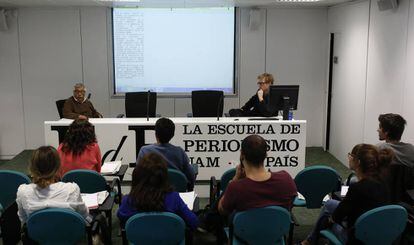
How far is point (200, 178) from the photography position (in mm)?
5898

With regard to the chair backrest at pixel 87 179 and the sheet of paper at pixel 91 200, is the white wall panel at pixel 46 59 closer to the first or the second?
the chair backrest at pixel 87 179

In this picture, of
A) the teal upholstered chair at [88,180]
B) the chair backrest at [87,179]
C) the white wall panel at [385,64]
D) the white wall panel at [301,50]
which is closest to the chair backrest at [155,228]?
the teal upholstered chair at [88,180]

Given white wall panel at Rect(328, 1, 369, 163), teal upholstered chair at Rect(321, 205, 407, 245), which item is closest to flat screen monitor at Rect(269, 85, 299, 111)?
white wall panel at Rect(328, 1, 369, 163)

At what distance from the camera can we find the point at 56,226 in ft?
9.60

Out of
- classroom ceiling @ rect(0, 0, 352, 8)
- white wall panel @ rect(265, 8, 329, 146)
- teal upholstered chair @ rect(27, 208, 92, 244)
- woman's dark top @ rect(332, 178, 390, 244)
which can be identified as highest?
classroom ceiling @ rect(0, 0, 352, 8)

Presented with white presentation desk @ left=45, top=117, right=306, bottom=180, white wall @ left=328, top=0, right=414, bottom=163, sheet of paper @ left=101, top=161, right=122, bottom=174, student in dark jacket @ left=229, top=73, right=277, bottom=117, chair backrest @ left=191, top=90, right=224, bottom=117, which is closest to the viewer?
sheet of paper @ left=101, top=161, right=122, bottom=174

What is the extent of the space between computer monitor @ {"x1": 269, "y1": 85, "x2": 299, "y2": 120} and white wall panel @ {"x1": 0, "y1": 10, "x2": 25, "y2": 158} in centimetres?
465

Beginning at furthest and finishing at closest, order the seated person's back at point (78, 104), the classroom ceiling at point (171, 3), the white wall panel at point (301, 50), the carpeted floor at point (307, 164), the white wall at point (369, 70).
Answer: the white wall panel at point (301, 50) < the classroom ceiling at point (171, 3) < the seated person's back at point (78, 104) < the white wall at point (369, 70) < the carpeted floor at point (307, 164)

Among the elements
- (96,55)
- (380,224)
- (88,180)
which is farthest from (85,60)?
(380,224)

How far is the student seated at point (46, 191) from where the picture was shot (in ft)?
9.91

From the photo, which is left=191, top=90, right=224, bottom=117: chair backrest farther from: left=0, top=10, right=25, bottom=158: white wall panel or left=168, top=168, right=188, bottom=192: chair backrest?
left=168, top=168, right=188, bottom=192: chair backrest

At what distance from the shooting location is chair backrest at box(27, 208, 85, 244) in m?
2.88

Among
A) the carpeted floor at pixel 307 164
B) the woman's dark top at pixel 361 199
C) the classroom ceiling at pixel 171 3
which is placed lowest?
the carpeted floor at pixel 307 164

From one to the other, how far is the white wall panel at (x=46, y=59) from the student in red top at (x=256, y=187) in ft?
18.6
